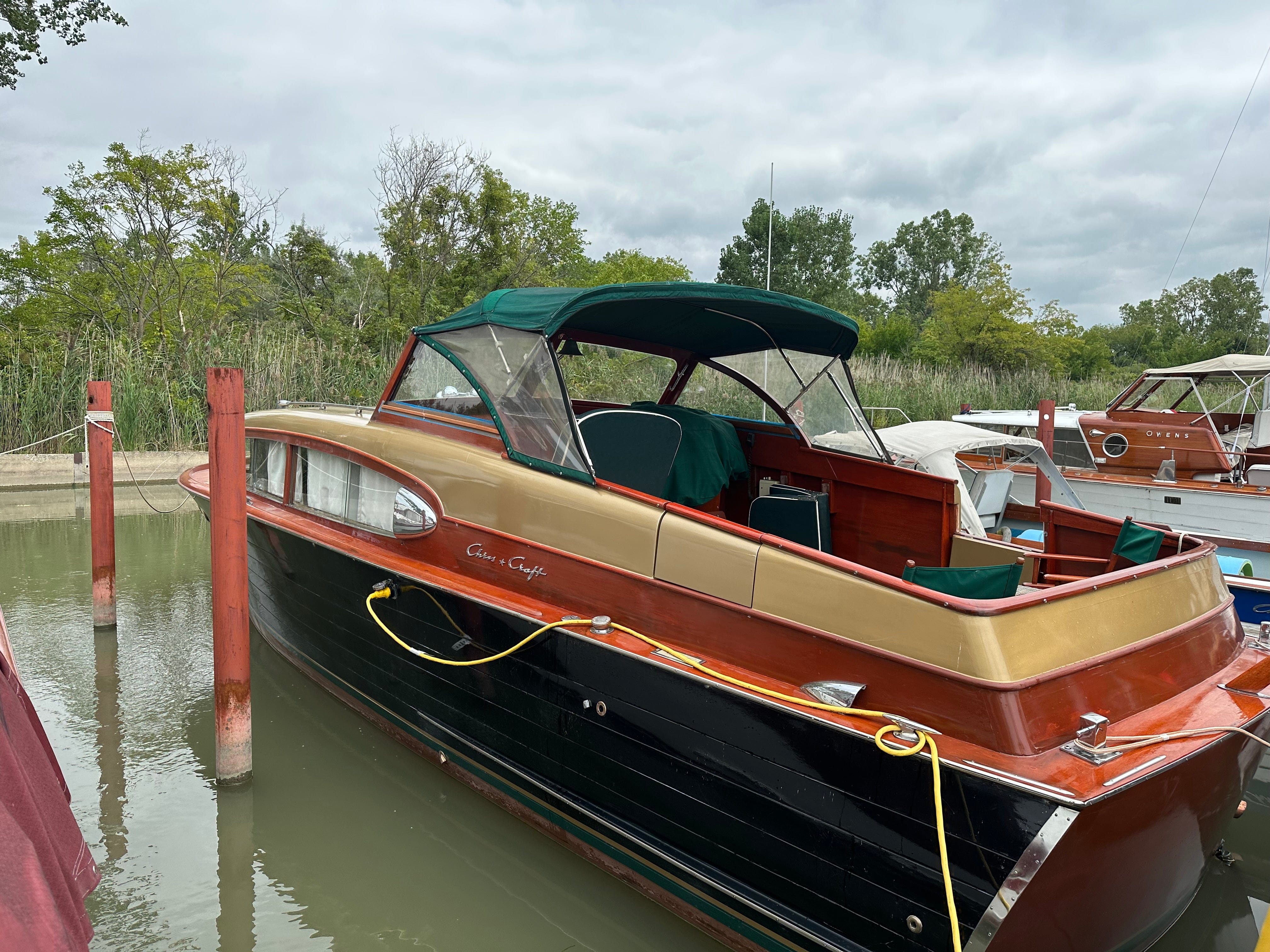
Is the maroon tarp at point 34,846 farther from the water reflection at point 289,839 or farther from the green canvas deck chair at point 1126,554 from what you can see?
the green canvas deck chair at point 1126,554

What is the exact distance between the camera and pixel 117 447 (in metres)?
11.8

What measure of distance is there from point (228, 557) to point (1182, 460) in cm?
1041

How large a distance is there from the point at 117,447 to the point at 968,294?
24.2m

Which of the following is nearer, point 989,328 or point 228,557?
point 228,557

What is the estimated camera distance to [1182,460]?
31.6 feet

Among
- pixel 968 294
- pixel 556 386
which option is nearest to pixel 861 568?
pixel 556 386

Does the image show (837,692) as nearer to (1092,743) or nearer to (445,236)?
(1092,743)

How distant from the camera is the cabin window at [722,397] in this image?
15.4 ft

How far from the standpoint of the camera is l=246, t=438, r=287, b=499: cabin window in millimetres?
4738

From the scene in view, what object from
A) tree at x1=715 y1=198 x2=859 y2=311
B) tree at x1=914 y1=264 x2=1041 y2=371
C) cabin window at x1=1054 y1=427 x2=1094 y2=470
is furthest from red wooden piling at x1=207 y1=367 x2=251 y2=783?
tree at x1=715 y1=198 x2=859 y2=311

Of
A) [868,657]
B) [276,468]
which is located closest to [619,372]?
[276,468]

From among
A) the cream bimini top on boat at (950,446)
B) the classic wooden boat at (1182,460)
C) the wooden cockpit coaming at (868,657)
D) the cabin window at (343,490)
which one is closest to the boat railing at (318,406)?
the cabin window at (343,490)

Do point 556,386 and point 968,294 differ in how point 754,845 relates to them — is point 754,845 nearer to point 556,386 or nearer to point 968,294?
point 556,386

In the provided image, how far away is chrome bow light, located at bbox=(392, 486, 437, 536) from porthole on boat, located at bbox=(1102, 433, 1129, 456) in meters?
9.54
